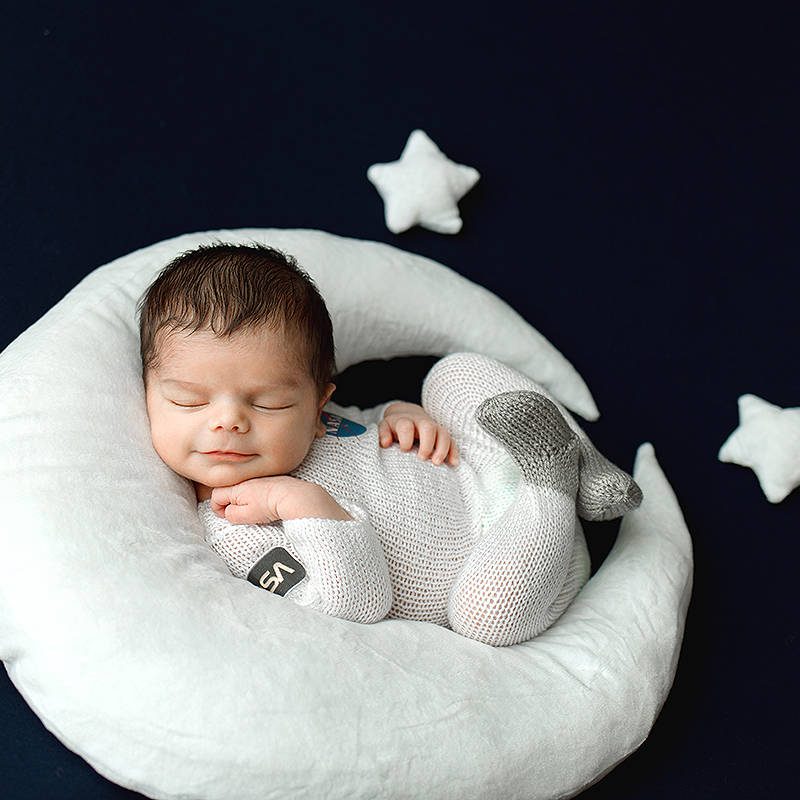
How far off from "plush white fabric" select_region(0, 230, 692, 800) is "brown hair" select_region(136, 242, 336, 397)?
0.09 m

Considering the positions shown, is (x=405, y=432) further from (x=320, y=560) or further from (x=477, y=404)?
(x=320, y=560)

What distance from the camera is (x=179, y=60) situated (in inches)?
65.5

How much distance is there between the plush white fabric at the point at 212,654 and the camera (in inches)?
39.7

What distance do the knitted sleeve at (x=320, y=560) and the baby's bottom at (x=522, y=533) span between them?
11 centimetres

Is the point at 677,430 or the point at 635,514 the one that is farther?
the point at 677,430

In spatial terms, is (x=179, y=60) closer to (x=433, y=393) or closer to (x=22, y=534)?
(x=433, y=393)

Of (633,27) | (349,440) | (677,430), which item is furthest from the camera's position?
(633,27)

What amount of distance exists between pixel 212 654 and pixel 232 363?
312mm

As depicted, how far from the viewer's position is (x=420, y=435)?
54.5 inches

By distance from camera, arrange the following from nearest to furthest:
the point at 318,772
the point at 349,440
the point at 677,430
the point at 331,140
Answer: the point at 318,772, the point at 349,440, the point at 677,430, the point at 331,140

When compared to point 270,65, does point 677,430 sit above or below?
below

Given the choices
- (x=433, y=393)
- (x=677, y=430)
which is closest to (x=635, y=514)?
(x=677, y=430)

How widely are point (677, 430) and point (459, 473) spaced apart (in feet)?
1.24

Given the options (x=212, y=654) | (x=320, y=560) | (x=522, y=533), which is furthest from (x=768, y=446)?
(x=212, y=654)
